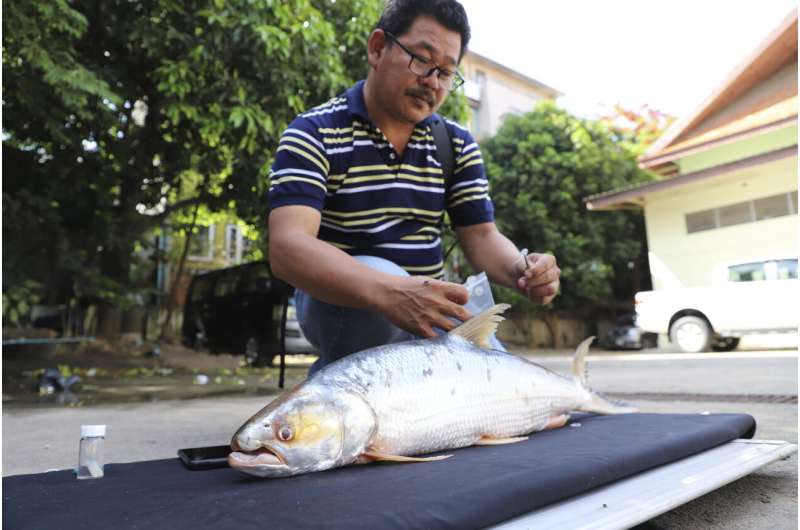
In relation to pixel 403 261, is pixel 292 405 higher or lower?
lower

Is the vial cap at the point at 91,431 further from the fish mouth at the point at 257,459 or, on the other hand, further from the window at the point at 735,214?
the window at the point at 735,214

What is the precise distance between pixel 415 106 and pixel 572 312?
18.4 m

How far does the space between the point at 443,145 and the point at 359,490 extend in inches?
59.1

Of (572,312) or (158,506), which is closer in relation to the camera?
(158,506)

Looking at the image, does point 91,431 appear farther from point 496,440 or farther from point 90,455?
point 496,440

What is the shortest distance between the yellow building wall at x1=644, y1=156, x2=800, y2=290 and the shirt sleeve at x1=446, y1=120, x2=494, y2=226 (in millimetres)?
12663

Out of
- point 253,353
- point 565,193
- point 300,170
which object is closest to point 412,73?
point 300,170

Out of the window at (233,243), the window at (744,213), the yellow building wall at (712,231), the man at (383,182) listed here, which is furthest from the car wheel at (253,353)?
the window at (233,243)

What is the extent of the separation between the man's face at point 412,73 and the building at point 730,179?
41.5ft

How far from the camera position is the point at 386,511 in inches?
38.6

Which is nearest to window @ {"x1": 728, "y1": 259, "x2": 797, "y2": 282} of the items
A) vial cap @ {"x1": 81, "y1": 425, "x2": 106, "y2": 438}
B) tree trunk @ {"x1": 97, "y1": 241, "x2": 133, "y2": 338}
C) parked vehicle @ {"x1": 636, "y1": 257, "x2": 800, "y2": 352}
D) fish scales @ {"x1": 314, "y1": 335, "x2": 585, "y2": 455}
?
parked vehicle @ {"x1": 636, "y1": 257, "x2": 800, "y2": 352}

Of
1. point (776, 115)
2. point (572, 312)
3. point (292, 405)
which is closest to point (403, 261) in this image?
point (292, 405)

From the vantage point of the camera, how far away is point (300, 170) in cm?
182

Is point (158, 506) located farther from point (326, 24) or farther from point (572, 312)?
point (572, 312)
